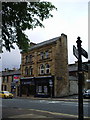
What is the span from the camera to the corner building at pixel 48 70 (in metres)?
33.6

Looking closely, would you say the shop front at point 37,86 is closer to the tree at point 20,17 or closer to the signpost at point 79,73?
the tree at point 20,17

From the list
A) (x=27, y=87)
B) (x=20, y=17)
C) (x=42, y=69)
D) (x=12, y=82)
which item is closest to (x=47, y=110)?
(x=20, y=17)

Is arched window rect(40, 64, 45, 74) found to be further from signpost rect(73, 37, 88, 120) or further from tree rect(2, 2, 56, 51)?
signpost rect(73, 37, 88, 120)

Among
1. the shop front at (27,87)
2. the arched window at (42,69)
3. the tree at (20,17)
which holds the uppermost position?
the tree at (20,17)

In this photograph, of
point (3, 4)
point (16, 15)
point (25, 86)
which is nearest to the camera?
point (3, 4)

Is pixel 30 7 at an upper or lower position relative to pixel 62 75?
upper

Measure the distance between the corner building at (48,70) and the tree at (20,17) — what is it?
2263cm

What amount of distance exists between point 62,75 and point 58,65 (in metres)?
2.08

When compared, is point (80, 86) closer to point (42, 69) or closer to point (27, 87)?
point (42, 69)

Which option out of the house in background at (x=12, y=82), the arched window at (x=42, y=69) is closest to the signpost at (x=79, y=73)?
the arched window at (x=42, y=69)

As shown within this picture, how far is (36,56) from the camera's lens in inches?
1485

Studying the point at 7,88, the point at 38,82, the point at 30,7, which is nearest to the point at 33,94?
the point at 38,82

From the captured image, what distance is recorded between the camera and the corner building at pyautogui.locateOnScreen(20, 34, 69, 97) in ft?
110

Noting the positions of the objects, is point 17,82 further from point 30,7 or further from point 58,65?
point 30,7
